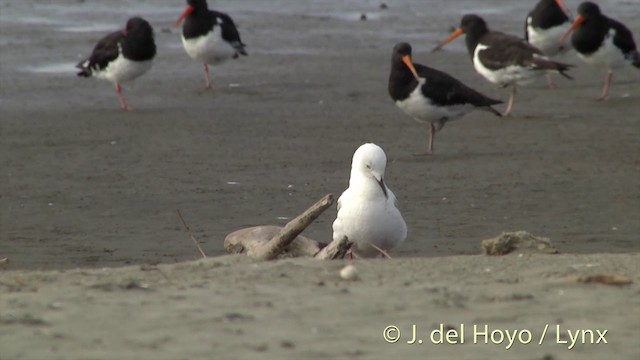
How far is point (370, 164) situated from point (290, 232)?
2.55 feet

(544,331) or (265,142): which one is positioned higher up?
(544,331)

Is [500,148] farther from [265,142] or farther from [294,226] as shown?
[294,226]

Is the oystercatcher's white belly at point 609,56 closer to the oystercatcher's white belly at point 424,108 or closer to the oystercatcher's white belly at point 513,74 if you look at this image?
the oystercatcher's white belly at point 513,74

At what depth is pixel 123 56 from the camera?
15.0 metres

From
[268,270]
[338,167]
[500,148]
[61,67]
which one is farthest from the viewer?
[61,67]

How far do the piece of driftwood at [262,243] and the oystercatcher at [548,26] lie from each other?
9.52 m

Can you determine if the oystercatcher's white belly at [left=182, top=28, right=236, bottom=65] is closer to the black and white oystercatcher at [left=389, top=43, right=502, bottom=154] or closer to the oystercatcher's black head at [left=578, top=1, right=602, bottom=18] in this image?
the black and white oystercatcher at [left=389, top=43, right=502, bottom=154]

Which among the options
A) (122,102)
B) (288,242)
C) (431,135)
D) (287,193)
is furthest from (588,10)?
(288,242)

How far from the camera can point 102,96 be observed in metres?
15.5

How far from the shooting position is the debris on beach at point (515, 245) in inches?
303

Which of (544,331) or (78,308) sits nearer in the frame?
(544,331)

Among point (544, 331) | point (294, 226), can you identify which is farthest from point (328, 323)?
point (294, 226)

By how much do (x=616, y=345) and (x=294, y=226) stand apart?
2.73 metres

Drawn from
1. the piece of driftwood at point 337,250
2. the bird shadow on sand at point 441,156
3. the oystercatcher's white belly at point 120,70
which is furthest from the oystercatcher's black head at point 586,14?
the piece of driftwood at point 337,250
